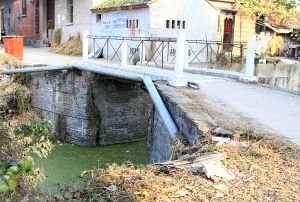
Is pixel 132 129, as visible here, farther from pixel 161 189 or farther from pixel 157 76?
pixel 161 189

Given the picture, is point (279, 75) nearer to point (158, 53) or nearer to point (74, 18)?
point (158, 53)

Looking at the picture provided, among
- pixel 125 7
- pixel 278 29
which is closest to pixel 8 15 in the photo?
pixel 125 7

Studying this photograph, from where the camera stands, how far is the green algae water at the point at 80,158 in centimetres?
941

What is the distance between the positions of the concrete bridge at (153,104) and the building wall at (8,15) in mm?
18494

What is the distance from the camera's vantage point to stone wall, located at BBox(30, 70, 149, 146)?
12180 millimetres

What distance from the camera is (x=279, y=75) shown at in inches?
594

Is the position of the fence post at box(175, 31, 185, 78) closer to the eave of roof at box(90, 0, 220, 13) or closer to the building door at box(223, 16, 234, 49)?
the eave of roof at box(90, 0, 220, 13)

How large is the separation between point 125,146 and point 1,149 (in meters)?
7.30

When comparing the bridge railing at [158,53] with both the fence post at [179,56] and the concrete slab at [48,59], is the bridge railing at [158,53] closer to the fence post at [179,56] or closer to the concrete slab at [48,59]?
the concrete slab at [48,59]

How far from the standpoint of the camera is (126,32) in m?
15.5

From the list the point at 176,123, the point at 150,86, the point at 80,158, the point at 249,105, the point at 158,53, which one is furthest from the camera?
the point at 158,53

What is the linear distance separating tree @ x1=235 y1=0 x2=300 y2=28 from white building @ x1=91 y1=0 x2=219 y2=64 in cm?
317

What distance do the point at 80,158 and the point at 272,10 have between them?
46.0 ft

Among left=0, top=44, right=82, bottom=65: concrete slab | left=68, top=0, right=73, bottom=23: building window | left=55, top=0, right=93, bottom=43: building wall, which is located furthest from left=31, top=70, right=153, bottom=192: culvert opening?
left=68, top=0, right=73, bottom=23: building window
